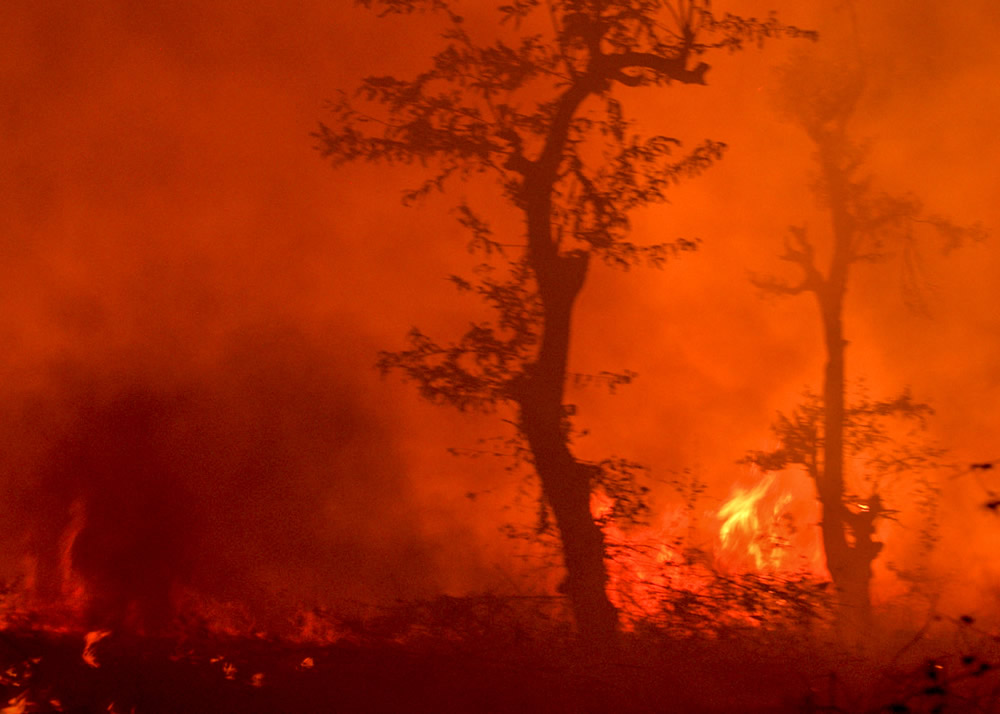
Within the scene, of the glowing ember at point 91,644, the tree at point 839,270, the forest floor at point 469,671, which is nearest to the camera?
the forest floor at point 469,671

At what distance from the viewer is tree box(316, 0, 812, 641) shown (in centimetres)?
522

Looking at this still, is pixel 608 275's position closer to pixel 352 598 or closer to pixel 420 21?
pixel 420 21

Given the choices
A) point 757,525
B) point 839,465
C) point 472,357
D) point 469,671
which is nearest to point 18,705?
point 469,671

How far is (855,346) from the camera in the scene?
5.89 metres

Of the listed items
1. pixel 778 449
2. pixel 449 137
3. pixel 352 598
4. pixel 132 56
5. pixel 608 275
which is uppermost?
pixel 132 56

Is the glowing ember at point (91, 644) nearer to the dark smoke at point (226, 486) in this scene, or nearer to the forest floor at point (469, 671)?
the forest floor at point (469, 671)

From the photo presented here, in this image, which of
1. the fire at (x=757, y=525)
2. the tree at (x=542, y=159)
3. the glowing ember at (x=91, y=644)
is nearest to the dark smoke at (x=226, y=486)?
the glowing ember at (x=91, y=644)

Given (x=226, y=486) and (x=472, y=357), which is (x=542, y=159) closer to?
(x=472, y=357)

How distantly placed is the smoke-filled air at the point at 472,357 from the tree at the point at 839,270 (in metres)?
0.03

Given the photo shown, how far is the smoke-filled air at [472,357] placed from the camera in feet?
16.4

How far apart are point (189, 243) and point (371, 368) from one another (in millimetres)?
1468

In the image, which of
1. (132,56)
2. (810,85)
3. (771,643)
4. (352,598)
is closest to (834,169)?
(810,85)

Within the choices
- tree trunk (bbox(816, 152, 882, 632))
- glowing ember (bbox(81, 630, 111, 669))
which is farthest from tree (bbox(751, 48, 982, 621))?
glowing ember (bbox(81, 630, 111, 669))

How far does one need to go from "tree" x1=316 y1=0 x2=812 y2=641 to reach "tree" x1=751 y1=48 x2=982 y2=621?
1.01 meters
